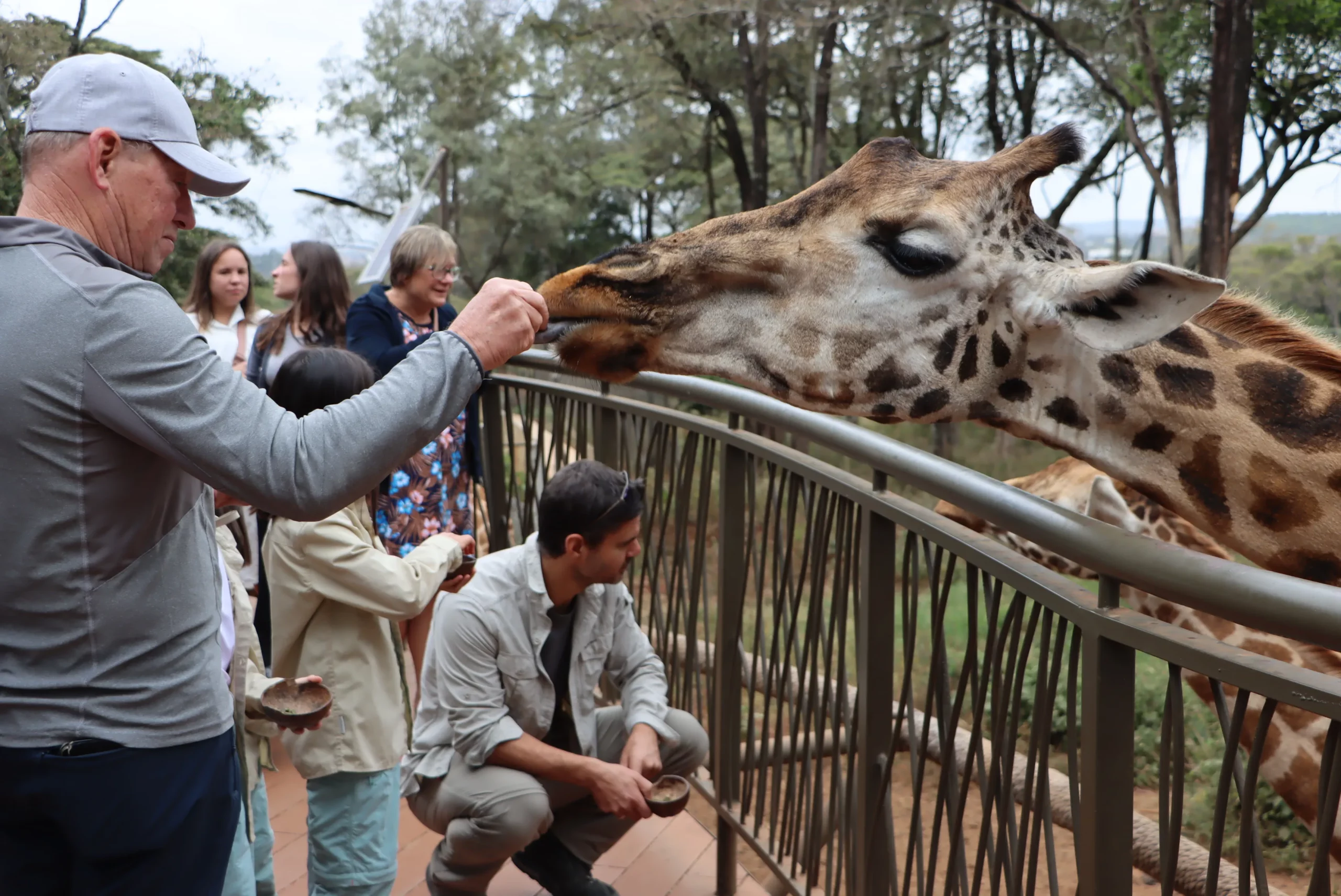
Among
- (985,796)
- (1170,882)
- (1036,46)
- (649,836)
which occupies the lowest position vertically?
(649,836)

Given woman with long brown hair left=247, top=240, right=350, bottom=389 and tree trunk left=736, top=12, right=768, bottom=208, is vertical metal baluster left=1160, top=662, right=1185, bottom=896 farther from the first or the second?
tree trunk left=736, top=12, right=768, bottom=208

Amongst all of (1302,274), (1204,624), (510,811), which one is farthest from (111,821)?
(1302,274)

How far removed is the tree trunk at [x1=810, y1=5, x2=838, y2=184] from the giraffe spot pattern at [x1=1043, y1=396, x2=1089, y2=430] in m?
10.8

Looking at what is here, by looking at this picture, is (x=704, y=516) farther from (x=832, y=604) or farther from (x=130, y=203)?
(x=130, y=203)

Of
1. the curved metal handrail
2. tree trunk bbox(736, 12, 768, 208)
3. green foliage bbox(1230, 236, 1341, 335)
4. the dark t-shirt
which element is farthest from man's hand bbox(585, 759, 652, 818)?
green foliage bbox(1230, 236, 1341, 335)

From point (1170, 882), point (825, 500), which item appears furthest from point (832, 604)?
point (1170, 882)

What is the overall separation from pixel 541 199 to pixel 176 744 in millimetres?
20184

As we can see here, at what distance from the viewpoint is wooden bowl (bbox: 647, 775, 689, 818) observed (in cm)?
293

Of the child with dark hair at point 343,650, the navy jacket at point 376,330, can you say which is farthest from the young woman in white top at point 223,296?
the child with dark hair at point 343,650

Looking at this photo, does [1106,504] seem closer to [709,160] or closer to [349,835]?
[349,835]

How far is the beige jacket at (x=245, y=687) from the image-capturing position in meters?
2.37

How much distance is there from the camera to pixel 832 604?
269 cm

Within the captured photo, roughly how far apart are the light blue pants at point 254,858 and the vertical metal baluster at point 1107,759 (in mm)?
1530

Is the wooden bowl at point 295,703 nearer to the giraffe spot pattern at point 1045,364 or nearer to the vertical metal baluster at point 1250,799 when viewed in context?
the giraffe spot pattern at point 1045,364
